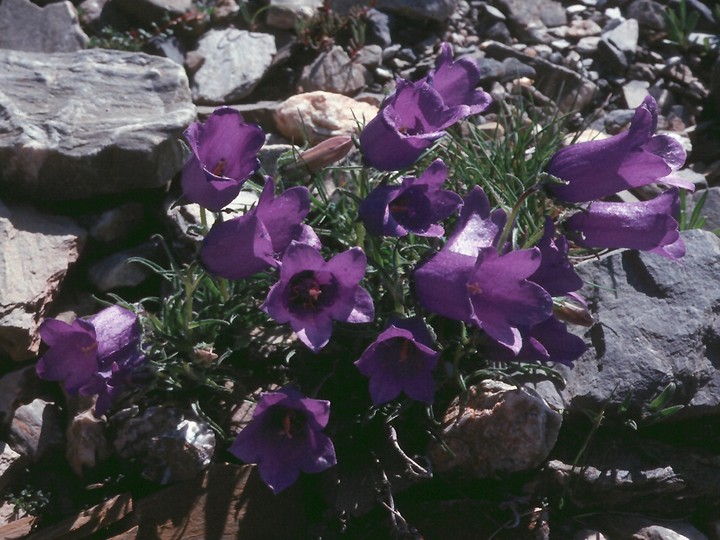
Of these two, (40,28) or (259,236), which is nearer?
(259,236)

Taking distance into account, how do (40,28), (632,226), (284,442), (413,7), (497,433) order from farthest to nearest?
1. (413,7)
2. (40,28)
3. (497,433)
4. (632,226)
5. (284,442)

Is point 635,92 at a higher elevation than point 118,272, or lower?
higher

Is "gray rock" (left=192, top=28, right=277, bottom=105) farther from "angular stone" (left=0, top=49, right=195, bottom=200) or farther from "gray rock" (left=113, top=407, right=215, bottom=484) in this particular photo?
"gray rock" (left=113, top=407, right=215, bottom=484)

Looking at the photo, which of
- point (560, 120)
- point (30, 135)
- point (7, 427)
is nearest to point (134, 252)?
point (30, 135)

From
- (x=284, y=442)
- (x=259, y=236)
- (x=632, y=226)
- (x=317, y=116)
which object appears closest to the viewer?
(x=259, y=236)

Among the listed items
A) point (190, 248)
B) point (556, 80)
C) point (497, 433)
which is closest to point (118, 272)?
point (190, 248)

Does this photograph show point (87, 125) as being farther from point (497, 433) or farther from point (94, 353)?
point (497, 433)

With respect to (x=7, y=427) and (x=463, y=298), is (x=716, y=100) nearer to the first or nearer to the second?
(x=463, y=298)

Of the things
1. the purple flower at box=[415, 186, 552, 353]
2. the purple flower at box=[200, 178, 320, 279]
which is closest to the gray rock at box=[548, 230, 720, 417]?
the purple flower at box=[415, 186, 552, 353]
